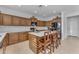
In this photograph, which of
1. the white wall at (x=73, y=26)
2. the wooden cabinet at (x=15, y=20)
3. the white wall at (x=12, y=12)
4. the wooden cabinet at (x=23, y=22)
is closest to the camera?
the white wall at (x=12, y=12)

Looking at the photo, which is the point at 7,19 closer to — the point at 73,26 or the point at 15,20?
the point at 15,20

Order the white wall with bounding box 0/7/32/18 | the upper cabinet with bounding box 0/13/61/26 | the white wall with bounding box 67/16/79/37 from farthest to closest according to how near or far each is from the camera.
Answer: the white wall with bounding box 67/16/79/37
the white wall with bounding box 0/7/32/18
the upper cabinet with bounding box 0/13/61/26

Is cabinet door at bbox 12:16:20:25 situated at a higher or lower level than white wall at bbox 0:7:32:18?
lower

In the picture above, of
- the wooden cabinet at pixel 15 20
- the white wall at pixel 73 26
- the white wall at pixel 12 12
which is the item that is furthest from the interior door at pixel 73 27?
the wooden cabinet at pixel 15 20

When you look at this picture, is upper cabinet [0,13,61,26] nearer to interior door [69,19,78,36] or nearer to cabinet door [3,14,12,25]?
cabinet door [3,14,12,25]

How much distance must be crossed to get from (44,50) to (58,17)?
3778mm

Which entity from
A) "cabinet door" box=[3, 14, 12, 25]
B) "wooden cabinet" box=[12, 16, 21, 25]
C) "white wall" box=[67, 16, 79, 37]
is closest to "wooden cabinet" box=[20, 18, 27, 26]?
"wooden cabinet" box=[12, 16, 21, 25]


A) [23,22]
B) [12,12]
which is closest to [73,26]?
[23,22]

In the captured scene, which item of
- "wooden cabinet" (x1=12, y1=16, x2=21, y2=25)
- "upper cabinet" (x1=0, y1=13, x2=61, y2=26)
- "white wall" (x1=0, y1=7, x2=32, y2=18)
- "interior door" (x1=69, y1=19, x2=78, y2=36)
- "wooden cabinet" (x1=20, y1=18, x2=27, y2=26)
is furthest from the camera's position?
"interior door" (x1=69, y1=19, x2=78, y2=36)

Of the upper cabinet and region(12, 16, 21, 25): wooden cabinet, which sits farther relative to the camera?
region(12, 16, 21, 25): wooden cabinet

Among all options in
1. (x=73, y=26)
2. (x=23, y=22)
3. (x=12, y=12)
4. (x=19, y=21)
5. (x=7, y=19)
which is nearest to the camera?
(x=7, y=19)

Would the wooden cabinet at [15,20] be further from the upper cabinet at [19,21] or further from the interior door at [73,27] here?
the interior door at [73,27]

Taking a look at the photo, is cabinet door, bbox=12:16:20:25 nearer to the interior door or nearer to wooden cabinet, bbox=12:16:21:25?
wooden cabinet, bbox=12:16:21:25
